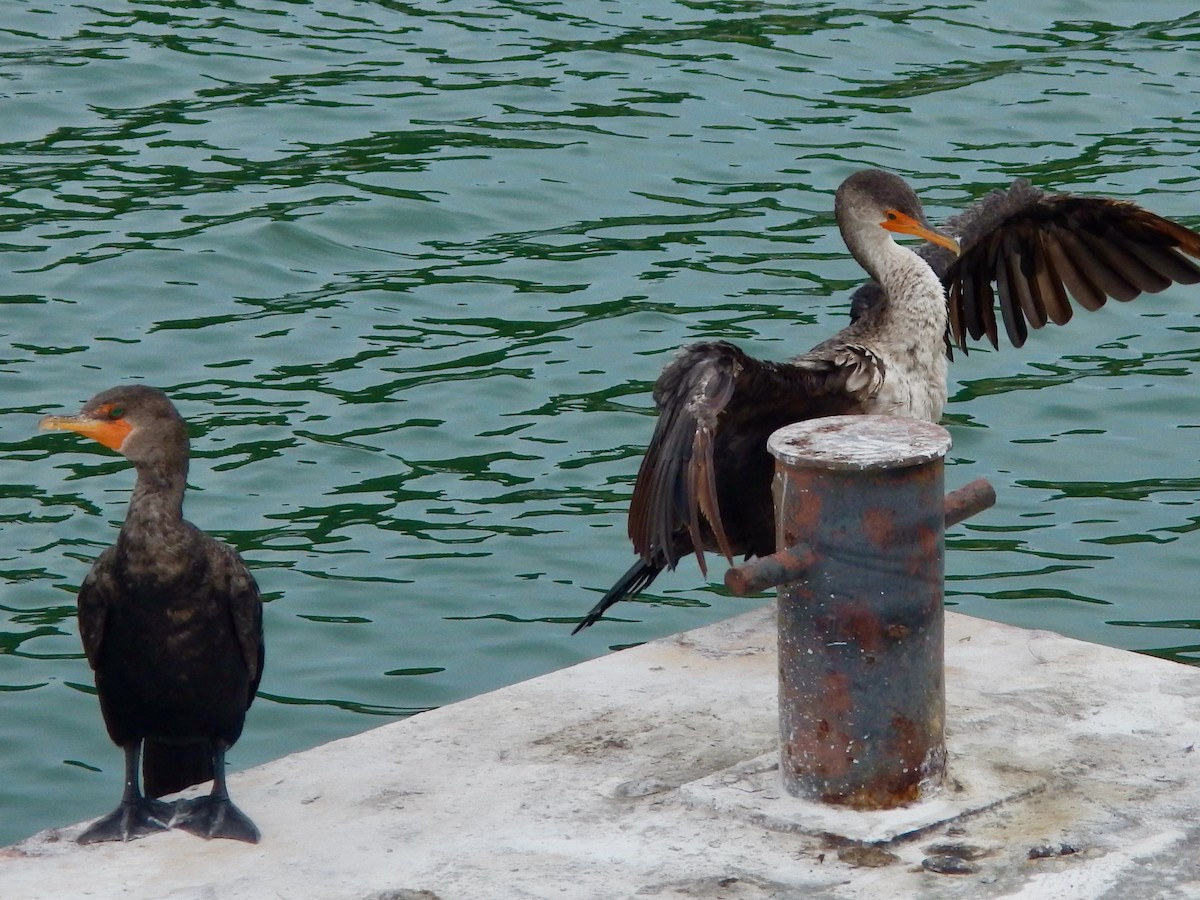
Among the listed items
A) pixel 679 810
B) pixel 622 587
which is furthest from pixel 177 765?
pixel 679 810

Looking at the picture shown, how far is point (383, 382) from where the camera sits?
24.3 ft

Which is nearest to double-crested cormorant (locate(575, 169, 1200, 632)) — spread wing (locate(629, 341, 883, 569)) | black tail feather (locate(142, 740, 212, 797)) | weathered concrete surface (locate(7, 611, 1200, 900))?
spread wing (locate(629, 341, 883, 569))

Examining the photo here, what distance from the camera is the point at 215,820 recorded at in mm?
3695

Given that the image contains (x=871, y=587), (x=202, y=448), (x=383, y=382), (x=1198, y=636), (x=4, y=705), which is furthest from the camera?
(x=383, y=382)

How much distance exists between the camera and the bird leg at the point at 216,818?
3.64 meters

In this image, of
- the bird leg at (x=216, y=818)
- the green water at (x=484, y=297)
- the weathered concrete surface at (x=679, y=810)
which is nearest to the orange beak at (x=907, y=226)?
the green water at (x=484, y=297)

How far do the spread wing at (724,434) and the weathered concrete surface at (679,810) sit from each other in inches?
15.8

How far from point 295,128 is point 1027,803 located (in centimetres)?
666

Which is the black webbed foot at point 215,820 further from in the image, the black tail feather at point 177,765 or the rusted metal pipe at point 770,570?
the rusted metal pipe at point 770,570

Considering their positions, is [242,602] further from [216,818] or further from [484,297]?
[484,297]

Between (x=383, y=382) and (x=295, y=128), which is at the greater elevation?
(x=295, y=128)

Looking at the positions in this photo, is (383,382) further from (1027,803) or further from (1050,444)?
(1027,803)

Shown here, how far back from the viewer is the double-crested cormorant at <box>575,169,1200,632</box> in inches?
163

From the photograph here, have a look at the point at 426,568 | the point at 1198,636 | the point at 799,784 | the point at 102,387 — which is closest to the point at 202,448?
the point at 102,387
